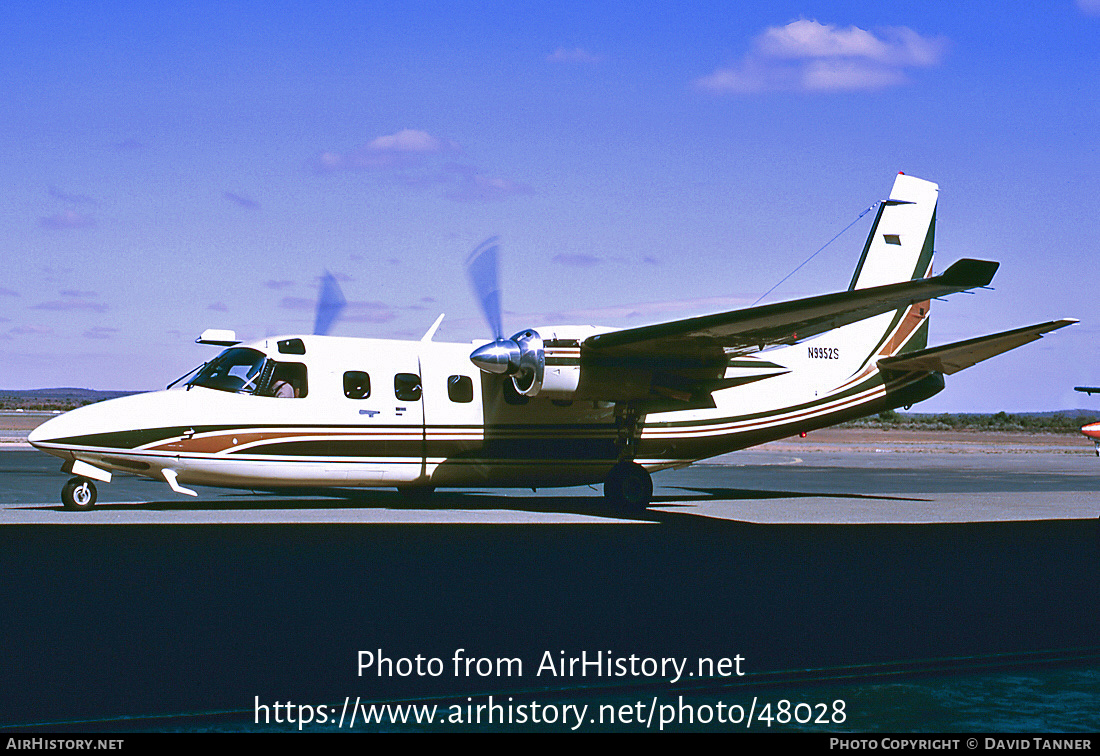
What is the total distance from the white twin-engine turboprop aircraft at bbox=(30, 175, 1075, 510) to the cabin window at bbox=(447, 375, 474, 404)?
28 mm

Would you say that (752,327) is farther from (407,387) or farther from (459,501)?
(459,501)

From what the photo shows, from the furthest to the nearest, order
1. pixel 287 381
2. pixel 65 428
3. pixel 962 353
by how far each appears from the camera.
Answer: pixel 962 353, pixel 287 381, pixel 65 428

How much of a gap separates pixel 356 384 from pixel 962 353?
11.3m

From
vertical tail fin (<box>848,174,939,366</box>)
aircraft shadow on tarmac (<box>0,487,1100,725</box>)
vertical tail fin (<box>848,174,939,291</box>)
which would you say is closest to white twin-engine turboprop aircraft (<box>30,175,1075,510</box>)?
vertical tail fin (<box>848,174,939,366</box>)

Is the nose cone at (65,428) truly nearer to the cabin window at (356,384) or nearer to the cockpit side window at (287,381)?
the cockpit side window at (287,381)

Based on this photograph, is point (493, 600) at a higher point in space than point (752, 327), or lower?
lower

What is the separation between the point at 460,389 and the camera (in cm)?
1842

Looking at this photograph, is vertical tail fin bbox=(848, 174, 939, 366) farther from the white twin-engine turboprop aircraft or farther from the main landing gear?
the main landing gear

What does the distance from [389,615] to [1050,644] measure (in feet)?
14.6

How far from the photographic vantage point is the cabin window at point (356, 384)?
57.6ft

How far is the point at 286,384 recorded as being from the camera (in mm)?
17250

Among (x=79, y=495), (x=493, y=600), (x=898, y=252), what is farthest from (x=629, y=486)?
(x=493, y=600)

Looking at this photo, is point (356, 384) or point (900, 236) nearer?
point (356, 384)

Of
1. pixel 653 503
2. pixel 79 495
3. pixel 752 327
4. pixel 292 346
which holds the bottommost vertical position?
pixel 653 503
